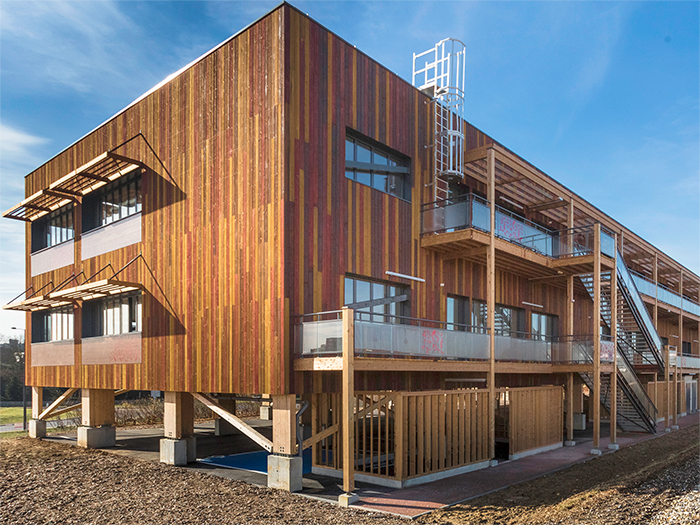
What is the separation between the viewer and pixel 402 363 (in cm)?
1463

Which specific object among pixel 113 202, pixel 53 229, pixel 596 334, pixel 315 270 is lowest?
pixel 596 334

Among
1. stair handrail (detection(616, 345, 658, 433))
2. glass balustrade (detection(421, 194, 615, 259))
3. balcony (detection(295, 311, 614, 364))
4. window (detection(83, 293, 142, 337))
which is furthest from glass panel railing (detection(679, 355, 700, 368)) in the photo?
window (detection(83, 293, 142, 337))

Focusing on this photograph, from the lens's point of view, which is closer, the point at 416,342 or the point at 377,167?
the point at 416,342

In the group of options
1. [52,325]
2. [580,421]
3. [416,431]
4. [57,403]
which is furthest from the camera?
[580,421]

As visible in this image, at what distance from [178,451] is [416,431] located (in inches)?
287

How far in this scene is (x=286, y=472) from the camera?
13.7 meters

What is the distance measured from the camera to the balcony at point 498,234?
1814 centimetres

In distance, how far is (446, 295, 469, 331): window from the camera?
2036 cm

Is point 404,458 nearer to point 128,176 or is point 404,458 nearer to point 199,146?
point 199,146

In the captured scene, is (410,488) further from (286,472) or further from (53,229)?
(53,229)

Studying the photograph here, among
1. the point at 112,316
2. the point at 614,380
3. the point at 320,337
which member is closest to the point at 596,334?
the point at 614,380

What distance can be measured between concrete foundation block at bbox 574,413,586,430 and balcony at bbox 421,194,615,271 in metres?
9.81

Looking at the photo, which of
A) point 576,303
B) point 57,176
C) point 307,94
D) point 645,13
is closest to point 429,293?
point 307,94

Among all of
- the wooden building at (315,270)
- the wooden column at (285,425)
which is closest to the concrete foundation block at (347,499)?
the wooden building at (315,270)
